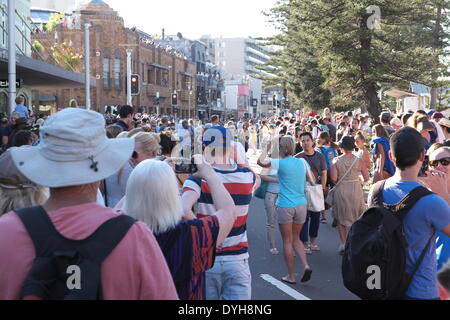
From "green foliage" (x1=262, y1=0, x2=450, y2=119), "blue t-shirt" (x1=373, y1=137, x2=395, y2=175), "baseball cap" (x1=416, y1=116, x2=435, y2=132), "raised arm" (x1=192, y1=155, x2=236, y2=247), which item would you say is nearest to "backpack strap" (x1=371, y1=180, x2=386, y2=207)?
"raised arm" (x1=192, y1=155, x2=236, y2=247)

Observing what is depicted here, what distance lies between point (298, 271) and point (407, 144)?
452 centimetres

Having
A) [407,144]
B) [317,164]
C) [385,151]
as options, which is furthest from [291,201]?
[407,144]

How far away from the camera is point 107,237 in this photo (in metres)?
2.06

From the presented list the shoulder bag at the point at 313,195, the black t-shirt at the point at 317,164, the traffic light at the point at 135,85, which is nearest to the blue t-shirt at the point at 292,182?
the shoulder bag at the point at 313,195

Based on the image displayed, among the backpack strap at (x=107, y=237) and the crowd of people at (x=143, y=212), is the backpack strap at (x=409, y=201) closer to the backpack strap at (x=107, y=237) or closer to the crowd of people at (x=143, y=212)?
the crowd of people at (x=143, y=212)

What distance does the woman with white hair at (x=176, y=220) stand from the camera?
3133mm

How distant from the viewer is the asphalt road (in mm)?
6836

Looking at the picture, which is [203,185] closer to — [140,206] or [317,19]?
[140,206]

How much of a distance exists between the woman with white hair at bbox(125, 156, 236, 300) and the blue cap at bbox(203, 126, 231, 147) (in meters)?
1.31

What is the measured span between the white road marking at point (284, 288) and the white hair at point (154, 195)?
148 inches

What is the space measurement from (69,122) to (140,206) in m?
1.01

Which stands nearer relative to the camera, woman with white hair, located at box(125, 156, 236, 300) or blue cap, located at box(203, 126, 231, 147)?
woman with white hair, located at box(125, 156, 236, 300)

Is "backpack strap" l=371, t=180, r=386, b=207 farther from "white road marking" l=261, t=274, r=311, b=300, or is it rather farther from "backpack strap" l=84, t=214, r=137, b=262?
"white road marking" l=261, t=274, r=311, b=300
